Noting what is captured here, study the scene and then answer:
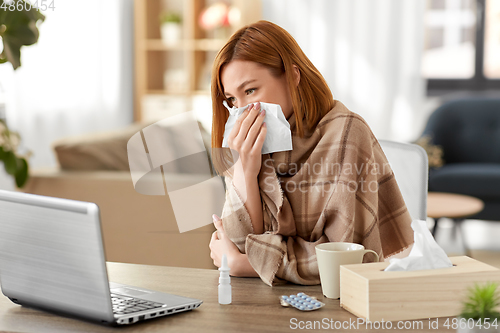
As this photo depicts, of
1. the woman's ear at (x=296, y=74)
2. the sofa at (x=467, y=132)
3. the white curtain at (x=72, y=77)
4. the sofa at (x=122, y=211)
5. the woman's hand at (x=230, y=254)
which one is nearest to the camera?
the woman's hand at (x=230, y=254)

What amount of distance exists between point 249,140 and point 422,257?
1.34 feet

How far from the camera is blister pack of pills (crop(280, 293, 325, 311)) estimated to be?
2.49 ft

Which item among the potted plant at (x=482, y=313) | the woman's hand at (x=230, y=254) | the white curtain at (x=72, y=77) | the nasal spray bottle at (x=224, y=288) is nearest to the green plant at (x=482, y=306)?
the potted plant at (x=482, y=313)

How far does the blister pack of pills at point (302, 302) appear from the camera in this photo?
29.9 inches

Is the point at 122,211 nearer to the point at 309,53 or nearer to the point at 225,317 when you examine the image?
the point at 225,317

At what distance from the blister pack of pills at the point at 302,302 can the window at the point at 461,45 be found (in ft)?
12.6

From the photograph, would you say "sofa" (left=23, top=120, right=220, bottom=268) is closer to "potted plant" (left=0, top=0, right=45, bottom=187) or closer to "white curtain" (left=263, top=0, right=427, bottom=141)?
"potted plant" (left=0, top=0, right=45, bottom=187)

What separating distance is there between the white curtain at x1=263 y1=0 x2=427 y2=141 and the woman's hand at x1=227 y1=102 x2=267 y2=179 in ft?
11.3

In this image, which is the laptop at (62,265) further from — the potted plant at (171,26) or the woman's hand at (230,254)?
the potted plant at (171,26)

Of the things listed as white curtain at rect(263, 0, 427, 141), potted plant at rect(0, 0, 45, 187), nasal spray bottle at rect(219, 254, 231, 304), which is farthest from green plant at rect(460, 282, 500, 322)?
white curtain at rect(263, 0, 427, 141)

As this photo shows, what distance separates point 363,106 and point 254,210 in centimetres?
350

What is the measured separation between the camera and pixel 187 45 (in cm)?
445

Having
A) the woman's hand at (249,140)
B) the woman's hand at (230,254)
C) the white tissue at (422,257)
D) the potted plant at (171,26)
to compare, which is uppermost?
the potted plant at (171,26)

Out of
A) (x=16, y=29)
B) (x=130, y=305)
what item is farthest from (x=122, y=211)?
(x=130, y=305)
